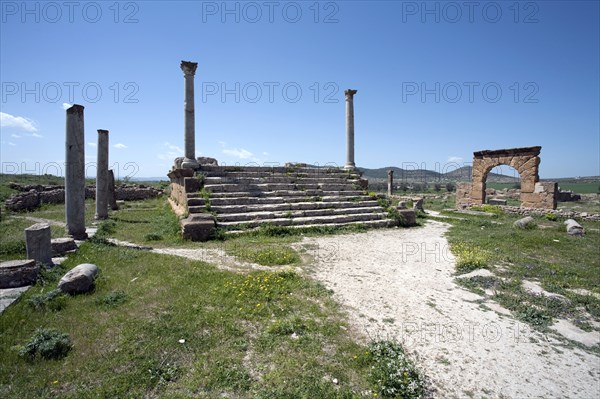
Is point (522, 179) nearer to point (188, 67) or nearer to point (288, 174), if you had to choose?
point (288, 174)

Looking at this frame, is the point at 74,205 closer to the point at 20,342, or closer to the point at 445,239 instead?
the point at 20,342

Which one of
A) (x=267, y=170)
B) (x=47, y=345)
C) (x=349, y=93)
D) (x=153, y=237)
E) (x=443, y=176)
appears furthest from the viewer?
(x=443, y=176)

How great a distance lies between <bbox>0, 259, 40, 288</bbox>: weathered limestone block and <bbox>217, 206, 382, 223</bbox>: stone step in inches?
212

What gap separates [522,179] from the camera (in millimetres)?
17688

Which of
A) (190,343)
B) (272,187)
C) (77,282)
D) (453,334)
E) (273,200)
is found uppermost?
(272,187)

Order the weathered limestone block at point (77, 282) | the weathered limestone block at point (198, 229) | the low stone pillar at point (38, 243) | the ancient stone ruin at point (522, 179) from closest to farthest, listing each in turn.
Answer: the weathered limestone block at point (77, 282) < the low stone pillar at point (38, 243) < the weathered limestone block at point (198, 229) < the ancient stone ruin at point (522, 179)

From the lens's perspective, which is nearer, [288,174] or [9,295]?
[9,295]

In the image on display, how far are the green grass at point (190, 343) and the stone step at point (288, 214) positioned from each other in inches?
201

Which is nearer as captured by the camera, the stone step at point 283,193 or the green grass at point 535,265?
the green grass at point 535,265

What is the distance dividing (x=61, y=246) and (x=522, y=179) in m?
21.1

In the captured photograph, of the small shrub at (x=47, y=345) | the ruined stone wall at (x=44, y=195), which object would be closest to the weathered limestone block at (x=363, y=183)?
the small shrub at (x=47, y=345)

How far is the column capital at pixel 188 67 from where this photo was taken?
1315 cm

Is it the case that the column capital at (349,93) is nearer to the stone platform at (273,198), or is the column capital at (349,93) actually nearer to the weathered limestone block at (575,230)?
the stone platform at (273,198)

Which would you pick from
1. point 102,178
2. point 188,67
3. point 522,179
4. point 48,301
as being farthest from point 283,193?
point 522,179
